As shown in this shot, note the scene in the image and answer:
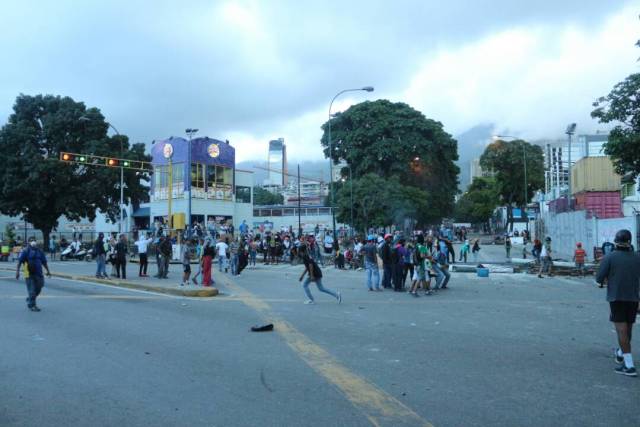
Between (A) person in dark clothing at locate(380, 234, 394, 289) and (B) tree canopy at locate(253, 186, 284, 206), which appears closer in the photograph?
(A) person in dark clothing at locate(380, 234, 394, 289)

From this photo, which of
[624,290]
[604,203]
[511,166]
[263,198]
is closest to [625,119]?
[624,290]

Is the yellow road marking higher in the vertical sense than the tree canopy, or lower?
lower

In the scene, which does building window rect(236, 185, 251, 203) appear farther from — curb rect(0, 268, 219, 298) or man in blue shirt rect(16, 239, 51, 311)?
man in blue shirt rect(16, 239, 51, 311)

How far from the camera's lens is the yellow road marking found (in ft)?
16.8

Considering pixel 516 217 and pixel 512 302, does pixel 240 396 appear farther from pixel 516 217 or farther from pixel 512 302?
pixel 516 217

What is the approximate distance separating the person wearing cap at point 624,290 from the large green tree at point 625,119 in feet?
45.1

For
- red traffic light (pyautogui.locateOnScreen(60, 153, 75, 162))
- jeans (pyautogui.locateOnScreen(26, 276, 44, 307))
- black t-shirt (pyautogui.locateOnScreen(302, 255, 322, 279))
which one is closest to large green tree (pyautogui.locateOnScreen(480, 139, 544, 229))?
red traffic light (pyautogui.locateOnScreen(60, 153, 75, 162))

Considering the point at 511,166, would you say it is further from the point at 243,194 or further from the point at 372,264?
the point at 372,264

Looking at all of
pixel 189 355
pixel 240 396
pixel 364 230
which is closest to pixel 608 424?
pixel 240 396

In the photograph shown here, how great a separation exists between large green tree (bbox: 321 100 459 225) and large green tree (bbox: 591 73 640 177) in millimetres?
31361

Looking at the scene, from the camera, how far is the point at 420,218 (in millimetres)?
56406

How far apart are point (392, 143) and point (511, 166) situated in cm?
1978

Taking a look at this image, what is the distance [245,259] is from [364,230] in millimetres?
24913

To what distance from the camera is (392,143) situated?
172 ft
